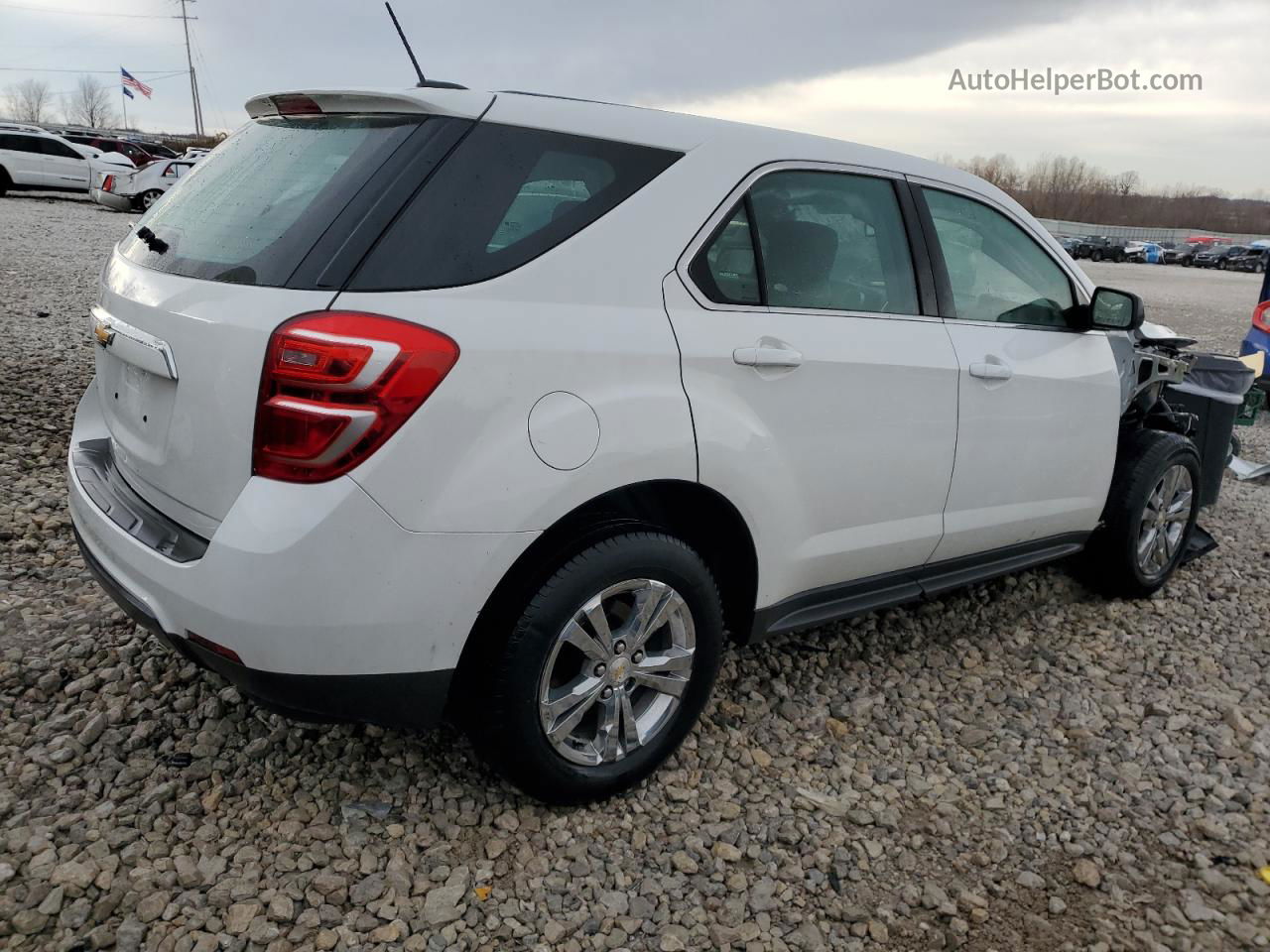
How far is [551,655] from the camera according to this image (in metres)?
2.41

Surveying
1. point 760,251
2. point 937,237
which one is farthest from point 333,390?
point 937,237

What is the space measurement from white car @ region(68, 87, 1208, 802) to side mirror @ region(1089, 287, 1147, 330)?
677 millimetres

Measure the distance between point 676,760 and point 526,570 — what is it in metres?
0.95

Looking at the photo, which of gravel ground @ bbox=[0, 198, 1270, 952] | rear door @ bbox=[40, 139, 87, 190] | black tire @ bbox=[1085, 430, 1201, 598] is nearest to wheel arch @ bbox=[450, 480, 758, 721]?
gravel ground @ bbox=[0, 198, 1270, 952]

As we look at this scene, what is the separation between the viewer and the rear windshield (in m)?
2.25

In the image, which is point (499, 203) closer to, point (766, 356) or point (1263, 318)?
point (766, 356)

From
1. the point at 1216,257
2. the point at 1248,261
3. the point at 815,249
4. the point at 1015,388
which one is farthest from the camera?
the point at 1216,257

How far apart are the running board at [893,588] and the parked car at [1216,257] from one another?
51257mm

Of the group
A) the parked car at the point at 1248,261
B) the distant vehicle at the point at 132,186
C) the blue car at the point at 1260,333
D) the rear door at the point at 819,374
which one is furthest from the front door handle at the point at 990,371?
the parked car at the point at 1248,261

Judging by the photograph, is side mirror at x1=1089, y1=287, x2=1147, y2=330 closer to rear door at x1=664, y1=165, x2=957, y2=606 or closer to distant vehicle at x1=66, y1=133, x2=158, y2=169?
rear door at x1=664, y1=165, x2=957, y2=606

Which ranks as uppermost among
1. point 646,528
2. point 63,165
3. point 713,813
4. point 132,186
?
point 646,528

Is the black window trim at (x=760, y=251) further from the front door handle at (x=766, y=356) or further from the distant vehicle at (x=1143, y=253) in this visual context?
the distant vehicle at (x=1143, y=253)

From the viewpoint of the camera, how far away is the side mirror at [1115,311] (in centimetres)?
369

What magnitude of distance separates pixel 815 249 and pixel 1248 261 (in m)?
51.6
